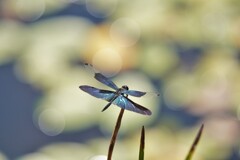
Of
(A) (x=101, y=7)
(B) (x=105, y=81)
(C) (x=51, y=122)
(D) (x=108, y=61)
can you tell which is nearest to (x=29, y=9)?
(A) (x=101, y=7)

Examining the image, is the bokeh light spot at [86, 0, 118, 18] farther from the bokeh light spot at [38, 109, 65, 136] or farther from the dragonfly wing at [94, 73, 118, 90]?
the dragonfly wing at [94, 73, 118, 90]

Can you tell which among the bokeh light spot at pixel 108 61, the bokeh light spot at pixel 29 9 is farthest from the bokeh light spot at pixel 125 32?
the bokeh light spot at pixel 29 9

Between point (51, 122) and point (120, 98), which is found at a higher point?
point (51, 122)

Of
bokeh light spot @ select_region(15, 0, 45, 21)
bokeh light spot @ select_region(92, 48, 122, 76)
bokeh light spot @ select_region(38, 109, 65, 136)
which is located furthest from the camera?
bokeh light spot @ select_region(15, 0, 45, 21)

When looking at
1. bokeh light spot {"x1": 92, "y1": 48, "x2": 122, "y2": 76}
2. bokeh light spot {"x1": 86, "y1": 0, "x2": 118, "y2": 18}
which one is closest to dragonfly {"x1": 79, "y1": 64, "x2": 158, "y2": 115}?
bokeh light spot {"x1": 92, "y1": 48, "x2": 122, "y2": 76}

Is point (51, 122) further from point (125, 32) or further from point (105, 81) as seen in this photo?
point (105, 81)

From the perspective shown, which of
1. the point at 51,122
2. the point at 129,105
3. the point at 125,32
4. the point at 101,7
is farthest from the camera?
the point at 101,7

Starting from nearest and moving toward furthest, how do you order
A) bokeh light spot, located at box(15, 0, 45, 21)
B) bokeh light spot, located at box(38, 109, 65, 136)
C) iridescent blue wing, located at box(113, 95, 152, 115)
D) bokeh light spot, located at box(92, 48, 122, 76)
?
1. iridescent blue wing, located at box(113, 95, 152, 115)
2. bokeh light spot, located at box(38, 109, 65, 136)
3. bokeh light spot, located at box(92, 48, 122, 76)
4. bokeh light spot, located at box(15, 0, 45, 21)
